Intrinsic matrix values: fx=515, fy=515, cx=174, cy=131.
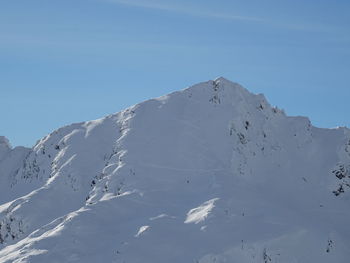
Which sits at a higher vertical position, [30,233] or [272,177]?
[272,177]

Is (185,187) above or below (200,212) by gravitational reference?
above

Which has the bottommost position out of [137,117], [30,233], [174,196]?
[30,233]

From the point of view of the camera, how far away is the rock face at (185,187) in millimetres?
28828

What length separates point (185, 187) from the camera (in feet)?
118

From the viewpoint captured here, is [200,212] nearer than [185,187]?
Yes

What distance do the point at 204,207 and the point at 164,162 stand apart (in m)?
7.78

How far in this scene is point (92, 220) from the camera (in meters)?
32.4

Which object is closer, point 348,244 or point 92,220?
point 348,244

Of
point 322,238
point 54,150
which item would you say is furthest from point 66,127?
point 322,238

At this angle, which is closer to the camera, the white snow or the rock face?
the rock face

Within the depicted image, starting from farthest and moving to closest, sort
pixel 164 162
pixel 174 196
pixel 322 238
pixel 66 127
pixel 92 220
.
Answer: pixel 66 127
pixel 164 162
pixel 174 196
pixel 92 220
pixel 322 238

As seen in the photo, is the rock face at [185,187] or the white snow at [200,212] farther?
the white snow at [200,212]

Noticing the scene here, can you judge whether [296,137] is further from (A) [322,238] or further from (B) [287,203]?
(A) [322,238]

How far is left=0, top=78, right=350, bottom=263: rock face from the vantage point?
28.8 m
